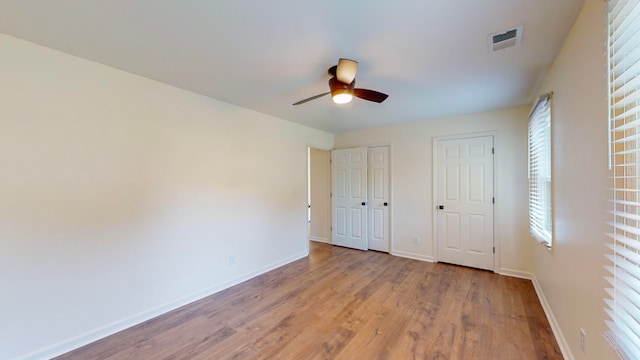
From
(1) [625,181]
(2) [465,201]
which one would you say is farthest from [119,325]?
(2) [465,201]

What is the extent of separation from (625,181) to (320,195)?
4.73 m

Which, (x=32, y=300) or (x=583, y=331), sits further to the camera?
(x=32, y=300)

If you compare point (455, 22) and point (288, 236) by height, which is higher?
point (455, 22)

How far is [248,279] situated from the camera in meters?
3.48

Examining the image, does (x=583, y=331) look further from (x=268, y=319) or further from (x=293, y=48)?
(x=293, y=48)

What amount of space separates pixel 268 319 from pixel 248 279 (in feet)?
3.58

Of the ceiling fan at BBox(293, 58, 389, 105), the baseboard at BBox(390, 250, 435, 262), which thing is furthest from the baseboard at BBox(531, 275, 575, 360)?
the ceiling fan at BBox(293, 58, 389, 105)

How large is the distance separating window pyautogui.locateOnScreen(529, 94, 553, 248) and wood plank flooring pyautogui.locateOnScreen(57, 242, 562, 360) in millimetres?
864

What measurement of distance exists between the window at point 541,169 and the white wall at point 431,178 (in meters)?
0.48

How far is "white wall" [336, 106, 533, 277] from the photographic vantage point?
11.6ft

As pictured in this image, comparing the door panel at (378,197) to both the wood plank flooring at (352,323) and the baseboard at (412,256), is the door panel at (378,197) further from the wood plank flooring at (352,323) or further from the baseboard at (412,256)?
the wood plank flooring at (352,323)

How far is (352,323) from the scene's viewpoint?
95.2 inches

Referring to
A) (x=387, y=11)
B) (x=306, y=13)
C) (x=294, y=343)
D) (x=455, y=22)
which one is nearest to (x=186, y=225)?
(x=294, y=343)

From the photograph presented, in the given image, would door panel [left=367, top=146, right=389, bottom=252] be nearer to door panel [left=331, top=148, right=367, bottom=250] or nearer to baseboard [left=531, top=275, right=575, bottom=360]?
door panel [left=331, top=148, right=367, bottom=250]
